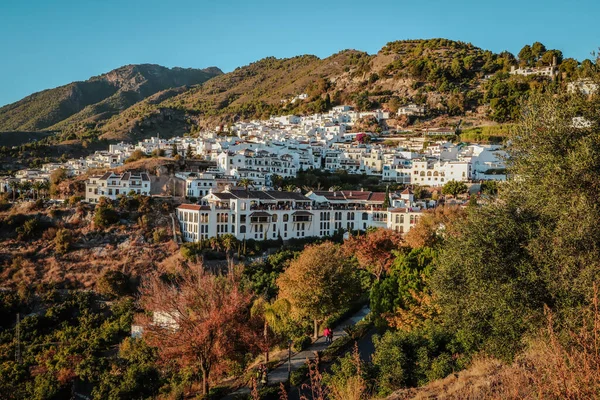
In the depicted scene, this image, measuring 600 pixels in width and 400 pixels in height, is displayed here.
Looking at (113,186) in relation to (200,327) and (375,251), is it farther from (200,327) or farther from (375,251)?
(200,327)

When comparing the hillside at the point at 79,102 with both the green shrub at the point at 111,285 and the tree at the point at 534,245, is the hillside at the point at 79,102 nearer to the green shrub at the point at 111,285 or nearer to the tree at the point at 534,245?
the green shrub at the point at 111,285

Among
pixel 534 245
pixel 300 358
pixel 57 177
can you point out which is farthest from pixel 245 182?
pixel 534 245

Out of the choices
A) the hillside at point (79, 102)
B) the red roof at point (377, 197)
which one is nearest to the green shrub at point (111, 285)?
the red roof at point (377, 197)

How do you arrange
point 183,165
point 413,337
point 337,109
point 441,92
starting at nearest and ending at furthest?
point 413,337 → point 183,165 → point 441,92 → point 337,109

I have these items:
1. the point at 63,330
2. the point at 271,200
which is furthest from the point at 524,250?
the point at 271,200

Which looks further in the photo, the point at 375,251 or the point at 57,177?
the point at 57,177

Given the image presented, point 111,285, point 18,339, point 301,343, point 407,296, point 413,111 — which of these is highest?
point 413,111

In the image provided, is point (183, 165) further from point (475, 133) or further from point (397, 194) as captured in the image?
point (475, 133)

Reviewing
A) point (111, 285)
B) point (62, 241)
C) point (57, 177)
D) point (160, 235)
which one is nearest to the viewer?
point (111, 285)
